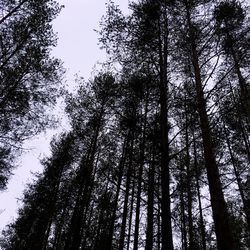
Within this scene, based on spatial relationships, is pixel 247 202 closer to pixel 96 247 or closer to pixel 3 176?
pixel 96 247

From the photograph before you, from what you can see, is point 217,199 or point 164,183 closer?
point 164,183

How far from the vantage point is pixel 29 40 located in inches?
420

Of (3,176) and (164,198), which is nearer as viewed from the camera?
(164,198)

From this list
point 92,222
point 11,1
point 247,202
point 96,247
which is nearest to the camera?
point 11,1

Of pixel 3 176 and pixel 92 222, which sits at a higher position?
pixel 92 222

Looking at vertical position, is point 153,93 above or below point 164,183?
above

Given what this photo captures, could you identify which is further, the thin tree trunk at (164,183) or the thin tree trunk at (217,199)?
the thin tree trunk at (217,199)

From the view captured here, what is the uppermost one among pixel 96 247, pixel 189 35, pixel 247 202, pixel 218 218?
pixel 189 35

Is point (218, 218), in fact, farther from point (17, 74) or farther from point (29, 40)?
point (29, 40)

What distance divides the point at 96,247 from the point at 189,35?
1578 cm

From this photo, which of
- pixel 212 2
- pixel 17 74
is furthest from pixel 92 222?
pixel 212 2

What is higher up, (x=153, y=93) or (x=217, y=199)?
(x=153, y=93)

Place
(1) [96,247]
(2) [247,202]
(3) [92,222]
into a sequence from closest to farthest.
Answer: (2) [247,202] → (1) [96,247] → (3) [92,222]

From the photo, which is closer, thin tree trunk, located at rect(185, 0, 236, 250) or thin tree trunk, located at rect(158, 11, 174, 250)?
thin tree trunk, located at rect(158, 11, 174, 250)
